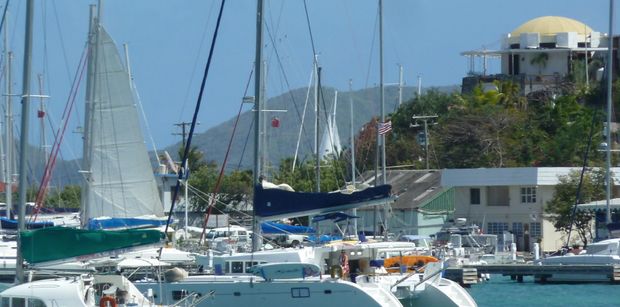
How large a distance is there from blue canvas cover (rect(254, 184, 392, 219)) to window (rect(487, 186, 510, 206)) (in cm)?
3504

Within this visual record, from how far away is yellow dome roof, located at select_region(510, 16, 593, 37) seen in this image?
98.9m

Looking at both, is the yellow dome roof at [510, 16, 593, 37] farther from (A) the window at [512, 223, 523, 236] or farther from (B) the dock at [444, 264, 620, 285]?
(B) the dock at [444, 264, 620, 285]

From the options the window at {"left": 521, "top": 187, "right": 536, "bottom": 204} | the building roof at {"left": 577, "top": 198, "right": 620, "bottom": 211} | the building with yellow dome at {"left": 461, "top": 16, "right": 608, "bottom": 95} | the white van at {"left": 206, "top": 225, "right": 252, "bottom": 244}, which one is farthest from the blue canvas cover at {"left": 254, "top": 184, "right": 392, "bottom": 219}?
the building with yellow dome at {"left": 461, "top": 16, "right": 608, "bottom": 95}

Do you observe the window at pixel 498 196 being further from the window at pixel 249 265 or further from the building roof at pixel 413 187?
the window at pixel 249 265

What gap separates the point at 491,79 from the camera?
97188mm

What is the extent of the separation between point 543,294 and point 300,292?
18993 mm

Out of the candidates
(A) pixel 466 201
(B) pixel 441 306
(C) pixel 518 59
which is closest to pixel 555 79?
(C) pixel 518 59

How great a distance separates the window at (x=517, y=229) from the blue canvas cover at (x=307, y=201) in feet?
113

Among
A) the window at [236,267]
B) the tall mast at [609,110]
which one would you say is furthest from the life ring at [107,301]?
the tall mast at [609,110]

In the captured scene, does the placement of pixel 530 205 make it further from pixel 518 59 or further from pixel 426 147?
pixel 518 59

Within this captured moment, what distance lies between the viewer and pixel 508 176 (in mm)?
68812

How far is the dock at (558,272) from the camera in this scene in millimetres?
50312

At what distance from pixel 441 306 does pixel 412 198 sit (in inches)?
1478

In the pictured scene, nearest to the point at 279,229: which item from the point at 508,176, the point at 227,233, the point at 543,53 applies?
the point at 227,233
